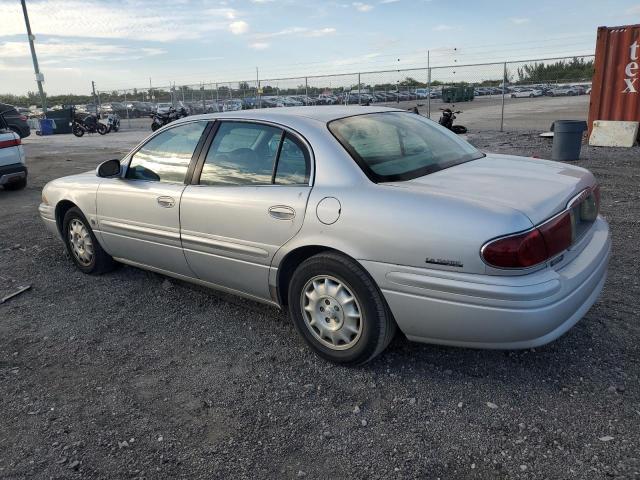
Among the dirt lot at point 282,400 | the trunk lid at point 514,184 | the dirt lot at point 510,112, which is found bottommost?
the dirt lot at point 282,400

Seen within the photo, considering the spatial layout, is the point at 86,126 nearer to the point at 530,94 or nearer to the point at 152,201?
the point at 152,201

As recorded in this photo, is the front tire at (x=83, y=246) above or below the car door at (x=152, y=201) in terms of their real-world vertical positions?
below

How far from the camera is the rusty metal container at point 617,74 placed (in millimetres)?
11648

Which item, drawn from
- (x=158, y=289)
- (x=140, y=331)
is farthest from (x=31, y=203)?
(x=140, y=331)

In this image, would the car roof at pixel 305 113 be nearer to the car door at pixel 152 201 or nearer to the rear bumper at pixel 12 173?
the car door at pixel 152 201

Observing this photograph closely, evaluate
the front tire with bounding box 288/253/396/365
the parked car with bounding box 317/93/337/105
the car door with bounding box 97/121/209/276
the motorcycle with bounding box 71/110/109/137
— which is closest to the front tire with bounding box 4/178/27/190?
the car door with bounding box 97/121/209/276

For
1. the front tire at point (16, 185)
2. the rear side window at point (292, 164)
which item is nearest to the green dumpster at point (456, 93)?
the front tire at point (16, 185)

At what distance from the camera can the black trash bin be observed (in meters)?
9.84

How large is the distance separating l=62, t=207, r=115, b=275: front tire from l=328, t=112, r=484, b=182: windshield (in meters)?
2.68

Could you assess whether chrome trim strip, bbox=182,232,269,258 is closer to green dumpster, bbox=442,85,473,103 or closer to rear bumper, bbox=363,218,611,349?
rear bumper, bbox=363,218,611,349

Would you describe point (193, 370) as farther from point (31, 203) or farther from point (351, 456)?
point (31, 203)

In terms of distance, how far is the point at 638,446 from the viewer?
7.72ft

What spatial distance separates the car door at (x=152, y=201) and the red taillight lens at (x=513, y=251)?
7.46ft

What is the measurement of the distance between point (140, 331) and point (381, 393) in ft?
6.22
